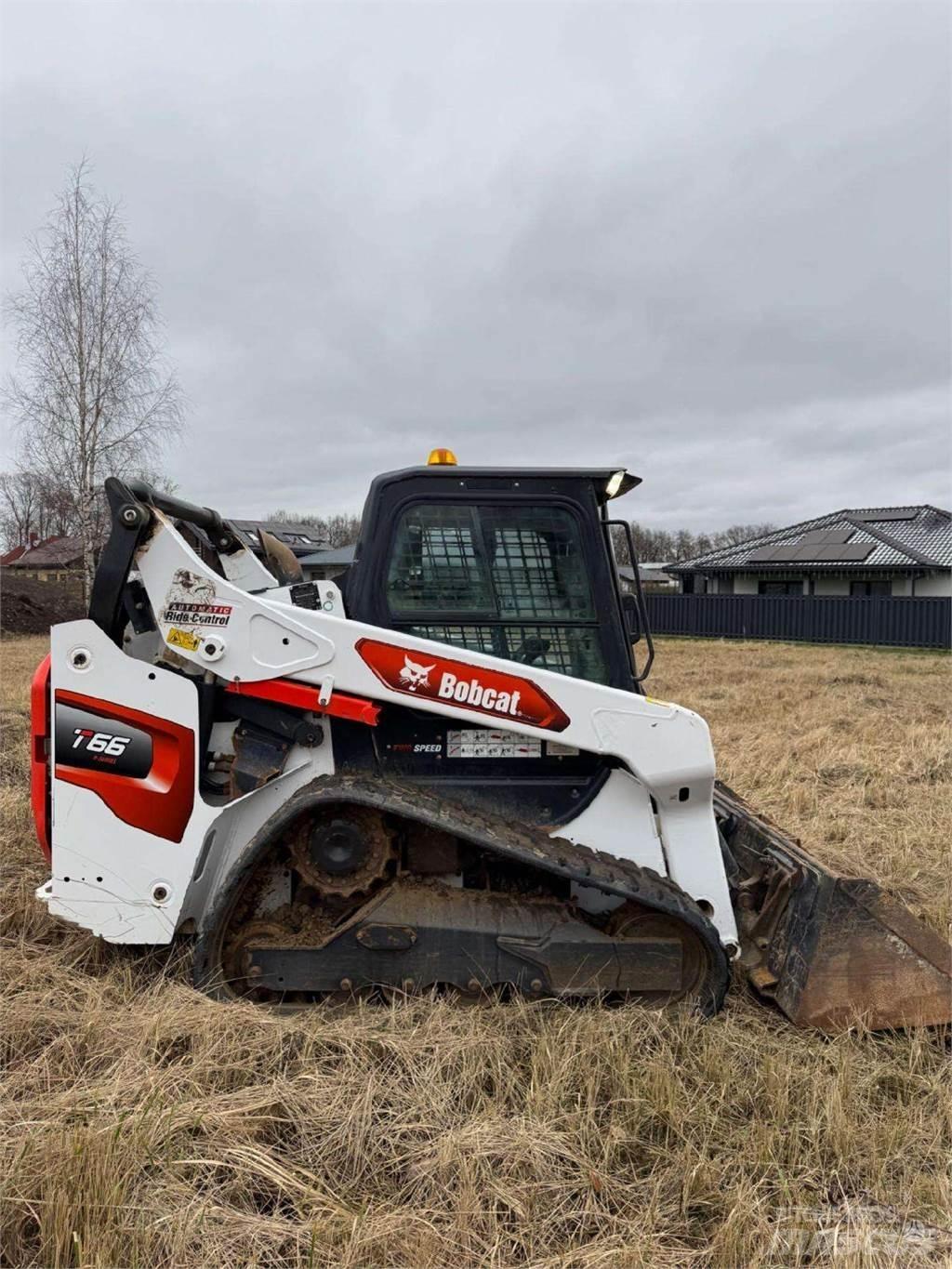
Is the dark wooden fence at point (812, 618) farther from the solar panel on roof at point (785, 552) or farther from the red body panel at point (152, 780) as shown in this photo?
the red body panel at point (152, 780)

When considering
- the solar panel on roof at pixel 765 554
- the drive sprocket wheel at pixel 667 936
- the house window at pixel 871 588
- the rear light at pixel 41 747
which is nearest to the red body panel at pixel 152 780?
the rear light at pixel 41 747

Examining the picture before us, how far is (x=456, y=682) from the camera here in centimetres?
322

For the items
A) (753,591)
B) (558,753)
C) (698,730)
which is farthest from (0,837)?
(753,591)

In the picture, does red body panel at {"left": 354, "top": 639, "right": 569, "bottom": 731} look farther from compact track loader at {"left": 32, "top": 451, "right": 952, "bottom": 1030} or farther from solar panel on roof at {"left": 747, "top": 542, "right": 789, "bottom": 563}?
solar panel on roof at {"left": 747, "top": 542, "right": 789, "bottom": 563}

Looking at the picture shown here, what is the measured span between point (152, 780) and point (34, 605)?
28.2m

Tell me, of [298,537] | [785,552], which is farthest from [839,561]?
[298,537]

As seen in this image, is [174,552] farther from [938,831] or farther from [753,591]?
[753,591]

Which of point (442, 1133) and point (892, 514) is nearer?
point (442, 1133)

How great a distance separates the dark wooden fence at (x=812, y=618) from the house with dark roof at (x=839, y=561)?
7574 millimetres

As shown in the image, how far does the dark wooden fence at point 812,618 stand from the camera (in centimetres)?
2494

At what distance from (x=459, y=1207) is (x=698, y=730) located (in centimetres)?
186

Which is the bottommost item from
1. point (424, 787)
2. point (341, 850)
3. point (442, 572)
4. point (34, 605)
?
point (341, 850)

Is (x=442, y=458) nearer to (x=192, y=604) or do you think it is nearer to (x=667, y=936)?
(x=192, y=604)

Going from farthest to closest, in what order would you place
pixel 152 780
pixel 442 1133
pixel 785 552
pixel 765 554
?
pixel 765 554, pixel 785 552, pixel 152 780, pixel 442 1133
